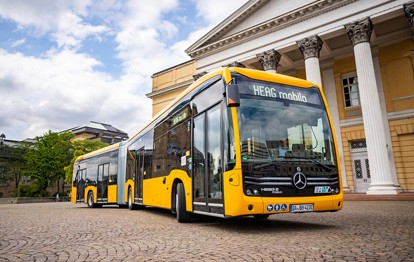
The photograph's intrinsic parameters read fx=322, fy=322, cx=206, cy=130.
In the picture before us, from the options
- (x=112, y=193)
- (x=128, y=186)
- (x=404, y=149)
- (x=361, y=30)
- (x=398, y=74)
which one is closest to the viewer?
(x=128, y=186)

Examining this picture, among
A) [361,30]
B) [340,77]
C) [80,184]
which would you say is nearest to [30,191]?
[80,184]

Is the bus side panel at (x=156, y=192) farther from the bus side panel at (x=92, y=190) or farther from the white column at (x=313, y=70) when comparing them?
the white column at (x=313, y=70)

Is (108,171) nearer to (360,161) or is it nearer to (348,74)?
(360,161)

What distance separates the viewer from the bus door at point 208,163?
6.48 m

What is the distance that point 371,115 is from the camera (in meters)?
17.3

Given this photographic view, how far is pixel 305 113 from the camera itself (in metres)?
6.86

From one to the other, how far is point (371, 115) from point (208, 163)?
13.7 m

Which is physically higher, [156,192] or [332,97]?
[332,97]

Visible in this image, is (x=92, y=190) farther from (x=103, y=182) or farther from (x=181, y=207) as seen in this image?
(x=181, y=207)

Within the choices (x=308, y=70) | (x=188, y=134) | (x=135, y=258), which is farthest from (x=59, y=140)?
(x=135, y=258)

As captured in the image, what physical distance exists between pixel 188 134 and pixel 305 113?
288cm

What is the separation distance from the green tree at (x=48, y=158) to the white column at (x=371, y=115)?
41.7m

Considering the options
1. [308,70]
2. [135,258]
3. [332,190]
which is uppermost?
[308,70]

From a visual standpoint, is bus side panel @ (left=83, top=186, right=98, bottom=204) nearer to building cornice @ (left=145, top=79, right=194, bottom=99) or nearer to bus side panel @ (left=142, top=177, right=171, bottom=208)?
bus side panel @ (left=142, top=177, right=171, bottom=208)
